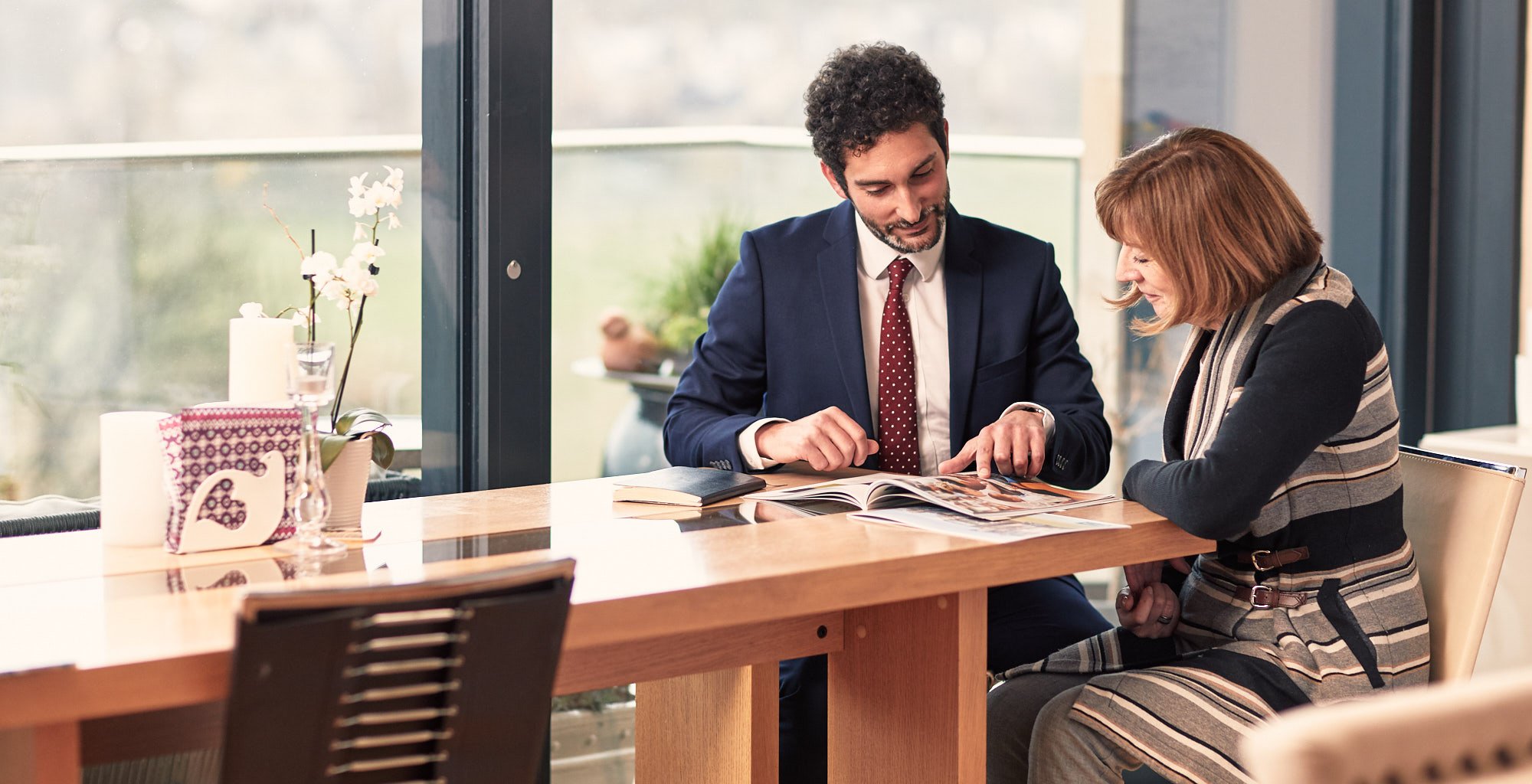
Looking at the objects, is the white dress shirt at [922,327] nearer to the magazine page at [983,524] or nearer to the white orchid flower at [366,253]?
the magazine page at [983,524]

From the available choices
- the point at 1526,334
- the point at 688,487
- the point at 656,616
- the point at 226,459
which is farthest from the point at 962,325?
the point at 1526,334

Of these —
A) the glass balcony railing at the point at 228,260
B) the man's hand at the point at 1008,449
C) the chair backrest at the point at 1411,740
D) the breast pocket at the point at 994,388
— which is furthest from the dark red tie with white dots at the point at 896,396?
the chair backrest at the point at 1411,740

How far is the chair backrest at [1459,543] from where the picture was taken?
5.97ft

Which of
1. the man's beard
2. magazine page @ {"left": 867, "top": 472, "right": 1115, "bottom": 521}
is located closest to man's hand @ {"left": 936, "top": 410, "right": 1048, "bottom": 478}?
magazine page @ {"left": 867, "top": 472, "right": 1115, "bottom": 521}

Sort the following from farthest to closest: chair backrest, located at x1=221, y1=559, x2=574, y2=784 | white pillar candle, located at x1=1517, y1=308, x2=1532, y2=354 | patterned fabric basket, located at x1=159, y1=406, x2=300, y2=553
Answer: white pillar candle, located at x1=1517, y1=308, x2=1532, y2=354 → patterned fabric basket, located at x1=159, y1=406, x2=300, y2=553 → chair backrest, located at x1=221, y1=559, x2=574, y2=784

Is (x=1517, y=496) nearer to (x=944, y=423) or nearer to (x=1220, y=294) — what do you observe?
(x=1220, y=294)

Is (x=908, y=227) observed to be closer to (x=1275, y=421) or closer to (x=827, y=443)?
(x=827, y=443)

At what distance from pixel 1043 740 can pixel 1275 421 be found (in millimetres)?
526

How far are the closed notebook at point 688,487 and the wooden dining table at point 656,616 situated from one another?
3 centimetres

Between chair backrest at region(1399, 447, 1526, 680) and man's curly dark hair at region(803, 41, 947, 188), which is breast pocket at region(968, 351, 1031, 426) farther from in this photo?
chair backrest at region(1399, 447, 1526, 680)

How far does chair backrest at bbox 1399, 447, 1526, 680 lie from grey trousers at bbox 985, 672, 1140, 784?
0.47 metres

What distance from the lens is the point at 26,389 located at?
Answer: 2.18 meters

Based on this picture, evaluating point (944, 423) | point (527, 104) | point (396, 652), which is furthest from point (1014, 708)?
point (527, 104)

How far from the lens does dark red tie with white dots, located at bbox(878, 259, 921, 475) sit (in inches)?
91.1
